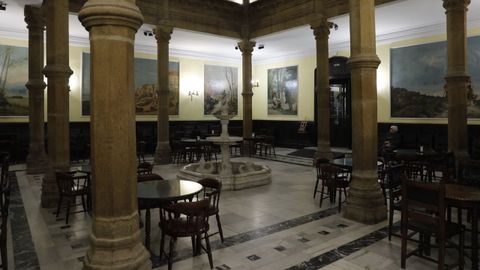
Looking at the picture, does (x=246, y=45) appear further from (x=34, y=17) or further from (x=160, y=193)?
(x=160, y=193)

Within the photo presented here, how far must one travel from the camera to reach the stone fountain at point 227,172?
25.2 feet

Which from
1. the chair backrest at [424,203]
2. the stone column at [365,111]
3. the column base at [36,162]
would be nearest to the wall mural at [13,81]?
the column base at [36,162]

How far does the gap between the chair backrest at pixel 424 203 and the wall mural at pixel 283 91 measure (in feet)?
43.2

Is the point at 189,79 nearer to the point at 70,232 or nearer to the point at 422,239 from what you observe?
the point at 70,232

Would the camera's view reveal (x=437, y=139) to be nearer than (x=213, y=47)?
Yes

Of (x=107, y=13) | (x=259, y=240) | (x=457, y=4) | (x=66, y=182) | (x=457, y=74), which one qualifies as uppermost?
(x=457, y=4)

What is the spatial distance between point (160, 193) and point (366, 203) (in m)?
3.22

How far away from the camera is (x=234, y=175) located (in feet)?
25.8

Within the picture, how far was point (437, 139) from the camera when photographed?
11.6m

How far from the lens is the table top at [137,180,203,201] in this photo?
4004 mm

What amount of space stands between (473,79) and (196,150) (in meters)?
9.36

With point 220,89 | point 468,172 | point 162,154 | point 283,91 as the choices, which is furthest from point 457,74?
point 220,89

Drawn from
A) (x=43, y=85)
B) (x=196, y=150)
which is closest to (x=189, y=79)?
(x=196, y=150)

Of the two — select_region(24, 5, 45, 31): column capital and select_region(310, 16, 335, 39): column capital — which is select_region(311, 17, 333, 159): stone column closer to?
select_region(310, 16, 335, 39): column capital
